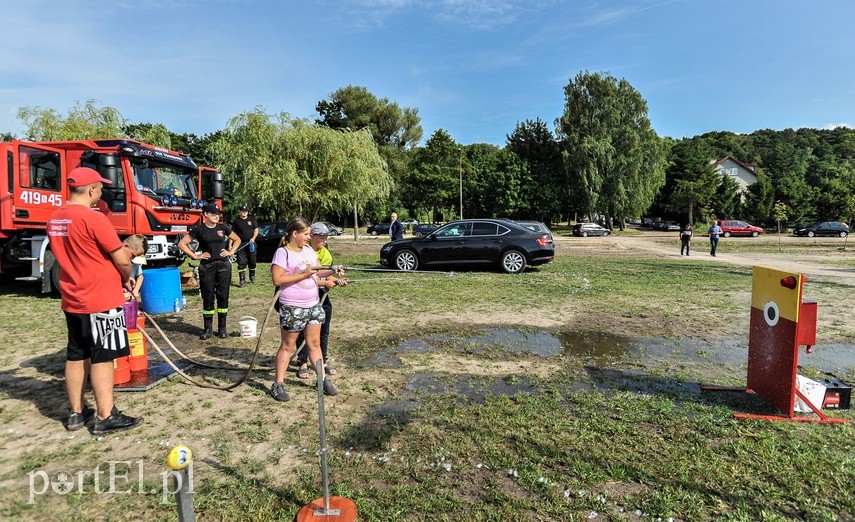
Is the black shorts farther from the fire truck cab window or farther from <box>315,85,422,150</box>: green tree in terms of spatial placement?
<box>315,85,422,150</box>: green tree

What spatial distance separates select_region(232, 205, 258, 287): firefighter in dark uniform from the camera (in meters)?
10.5

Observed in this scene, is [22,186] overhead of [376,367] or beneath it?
overhead

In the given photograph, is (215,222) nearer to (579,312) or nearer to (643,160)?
(579,312)

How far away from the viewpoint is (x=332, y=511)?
2.60 m

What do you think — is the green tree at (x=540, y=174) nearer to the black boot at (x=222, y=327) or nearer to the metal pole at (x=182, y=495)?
the black boot at (x=222, y=327)

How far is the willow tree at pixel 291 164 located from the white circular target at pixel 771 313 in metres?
17.5

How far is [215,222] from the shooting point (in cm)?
670

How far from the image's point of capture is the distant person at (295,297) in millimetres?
4211

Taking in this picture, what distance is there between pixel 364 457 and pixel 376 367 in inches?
79.7

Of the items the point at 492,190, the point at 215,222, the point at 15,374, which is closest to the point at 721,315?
the point at 215,222

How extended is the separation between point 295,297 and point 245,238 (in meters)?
7.05

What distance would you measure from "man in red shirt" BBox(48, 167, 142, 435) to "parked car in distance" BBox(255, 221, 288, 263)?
1360 centimetres

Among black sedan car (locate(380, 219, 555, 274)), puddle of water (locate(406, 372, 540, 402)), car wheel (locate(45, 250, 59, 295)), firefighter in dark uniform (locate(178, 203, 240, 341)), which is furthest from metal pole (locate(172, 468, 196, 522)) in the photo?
black sedan car (locate(380, 219, 555, 274))
